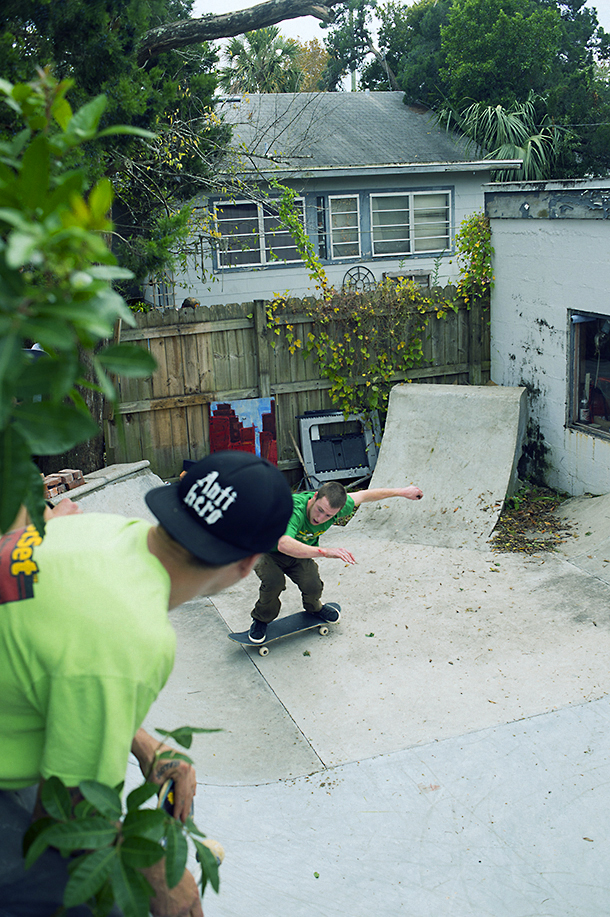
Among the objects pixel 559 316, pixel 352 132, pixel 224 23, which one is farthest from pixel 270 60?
pixel 559 316

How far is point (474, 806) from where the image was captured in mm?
3732

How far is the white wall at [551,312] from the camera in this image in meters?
7.45

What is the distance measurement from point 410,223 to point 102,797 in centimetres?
1553

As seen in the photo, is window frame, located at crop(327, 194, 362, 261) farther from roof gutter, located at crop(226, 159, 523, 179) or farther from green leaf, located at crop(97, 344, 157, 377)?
green leaf, located at crop(97, 344, 157, 377)

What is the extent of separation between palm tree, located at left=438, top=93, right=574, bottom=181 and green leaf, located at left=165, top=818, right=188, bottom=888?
700 inches

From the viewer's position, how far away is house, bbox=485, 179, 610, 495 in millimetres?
7438

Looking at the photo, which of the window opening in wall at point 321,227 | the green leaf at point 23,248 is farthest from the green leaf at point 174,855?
the window opening in wall at point 321,227

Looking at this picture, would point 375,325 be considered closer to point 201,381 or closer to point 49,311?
point 201,381

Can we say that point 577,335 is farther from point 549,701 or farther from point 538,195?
point 549,701

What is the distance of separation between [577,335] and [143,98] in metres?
4.86

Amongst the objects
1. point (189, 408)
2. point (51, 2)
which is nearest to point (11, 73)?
point (51, 2)

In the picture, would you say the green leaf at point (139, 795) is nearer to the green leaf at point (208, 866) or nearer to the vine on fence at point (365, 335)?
the green leaf at point (208, 866)

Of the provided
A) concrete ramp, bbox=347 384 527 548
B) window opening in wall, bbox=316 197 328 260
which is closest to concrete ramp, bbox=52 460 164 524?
concrete ramp, bbox=347 384 527 548

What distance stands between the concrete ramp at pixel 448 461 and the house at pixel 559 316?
0.40 metres
